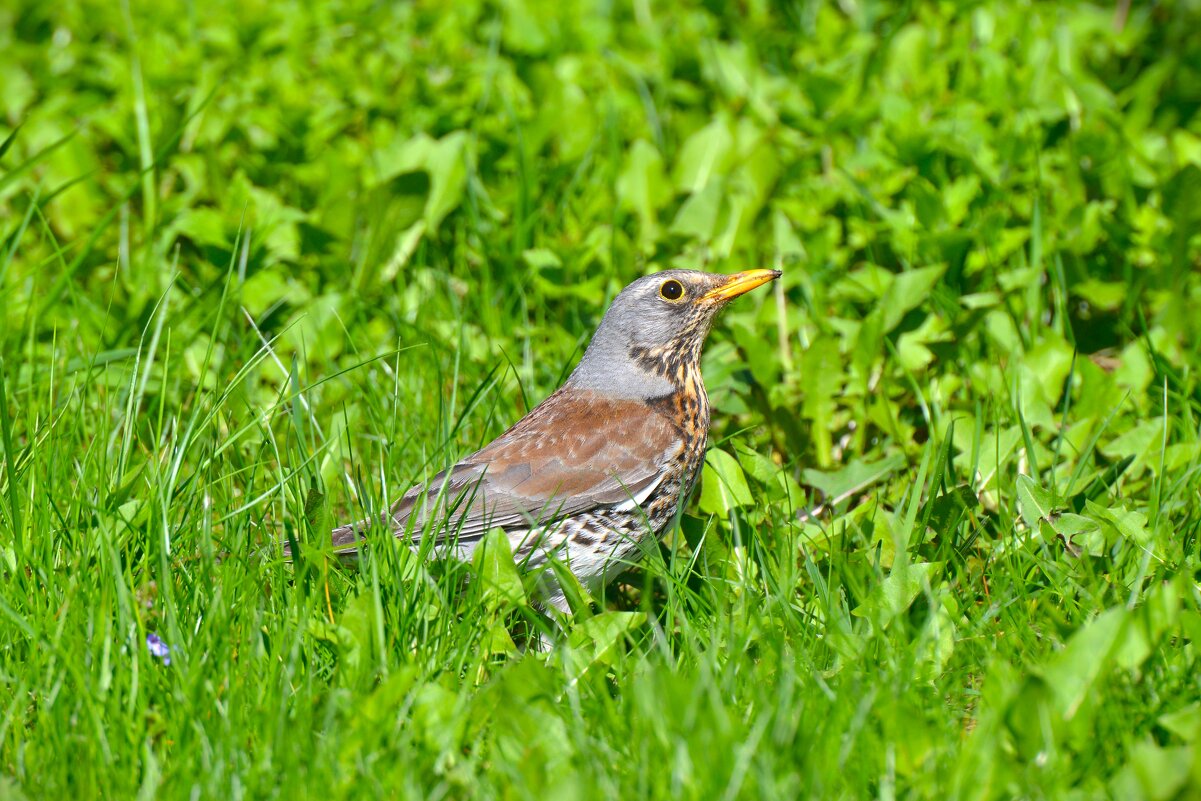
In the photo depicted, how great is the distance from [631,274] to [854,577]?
2.53 meters

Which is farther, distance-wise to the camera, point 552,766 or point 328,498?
point 328,498

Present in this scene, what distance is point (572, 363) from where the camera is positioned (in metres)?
5.36

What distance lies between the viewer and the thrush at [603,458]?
13.6 ft

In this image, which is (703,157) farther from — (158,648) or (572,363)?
(158,648)

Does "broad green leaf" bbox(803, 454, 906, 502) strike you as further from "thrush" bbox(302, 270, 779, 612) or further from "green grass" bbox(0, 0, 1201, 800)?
"thrush" bbox(302, 270, 779, 612)

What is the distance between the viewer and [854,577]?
12.2 feet

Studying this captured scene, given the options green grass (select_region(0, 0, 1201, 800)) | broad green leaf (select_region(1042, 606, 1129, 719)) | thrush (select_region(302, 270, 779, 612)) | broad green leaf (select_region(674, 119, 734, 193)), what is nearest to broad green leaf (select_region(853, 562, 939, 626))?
green grass (select_region(0, 0, 1201, 800))

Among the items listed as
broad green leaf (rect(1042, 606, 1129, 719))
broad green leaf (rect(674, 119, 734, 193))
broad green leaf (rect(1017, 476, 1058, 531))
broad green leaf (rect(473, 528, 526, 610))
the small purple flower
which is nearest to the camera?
broad green leaf (rect(1042, 606, 1129, 719))

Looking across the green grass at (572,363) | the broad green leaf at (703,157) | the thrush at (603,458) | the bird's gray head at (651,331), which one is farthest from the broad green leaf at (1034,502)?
the broad green leaf at (703,157)

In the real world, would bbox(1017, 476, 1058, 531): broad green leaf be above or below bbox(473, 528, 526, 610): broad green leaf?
below

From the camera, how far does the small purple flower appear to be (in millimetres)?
3312

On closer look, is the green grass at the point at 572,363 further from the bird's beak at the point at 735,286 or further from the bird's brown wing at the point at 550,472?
the bird's beak at the point at 735,286

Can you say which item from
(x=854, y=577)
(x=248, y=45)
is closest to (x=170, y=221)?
(x=248, y=45)

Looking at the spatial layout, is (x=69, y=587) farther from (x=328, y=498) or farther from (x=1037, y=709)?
(x=1037, y=709)
